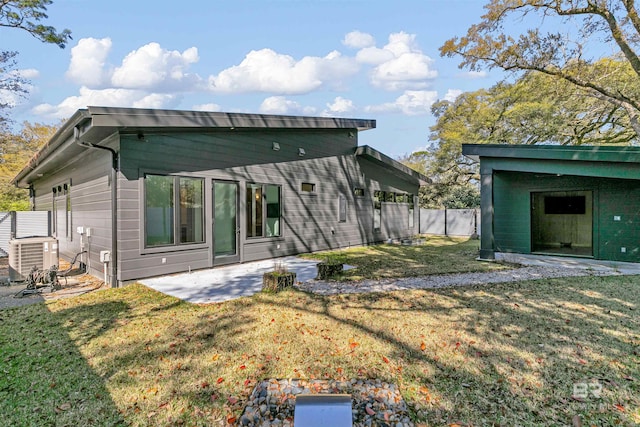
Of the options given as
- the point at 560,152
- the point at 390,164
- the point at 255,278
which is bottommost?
the point at 255,278

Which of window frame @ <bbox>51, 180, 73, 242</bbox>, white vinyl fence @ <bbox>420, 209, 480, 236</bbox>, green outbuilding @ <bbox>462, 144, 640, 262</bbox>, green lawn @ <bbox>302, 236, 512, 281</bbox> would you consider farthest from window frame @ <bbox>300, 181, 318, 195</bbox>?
white vinyl fence @ <bbox>420, 209, 480, 236</bbox>

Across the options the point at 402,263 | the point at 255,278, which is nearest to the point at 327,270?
the point at 255,278

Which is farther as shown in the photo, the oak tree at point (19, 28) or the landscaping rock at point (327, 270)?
the oak tree at point (19, 28)

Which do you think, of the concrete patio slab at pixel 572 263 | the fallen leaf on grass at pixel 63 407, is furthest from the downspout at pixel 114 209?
the concrete patio slab at pixel 572 263

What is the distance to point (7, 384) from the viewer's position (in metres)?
2.67

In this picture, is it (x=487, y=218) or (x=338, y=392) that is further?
(x=487, y=218)

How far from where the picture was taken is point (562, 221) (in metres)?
12.5

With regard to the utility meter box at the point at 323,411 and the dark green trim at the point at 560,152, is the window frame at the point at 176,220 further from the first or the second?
the dark green trim at the point at 560,152

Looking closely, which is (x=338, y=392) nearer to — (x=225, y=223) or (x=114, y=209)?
(x=114, y=209)

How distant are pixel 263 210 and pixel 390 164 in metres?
6.46

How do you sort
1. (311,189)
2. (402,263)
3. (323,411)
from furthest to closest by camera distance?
1. (311,189)
2. (402,263)
3. (323,411)

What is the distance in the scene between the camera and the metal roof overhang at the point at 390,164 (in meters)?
11.9

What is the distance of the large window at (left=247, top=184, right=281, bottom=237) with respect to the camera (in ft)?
26.8

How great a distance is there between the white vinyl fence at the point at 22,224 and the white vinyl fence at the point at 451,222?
17140 mm
